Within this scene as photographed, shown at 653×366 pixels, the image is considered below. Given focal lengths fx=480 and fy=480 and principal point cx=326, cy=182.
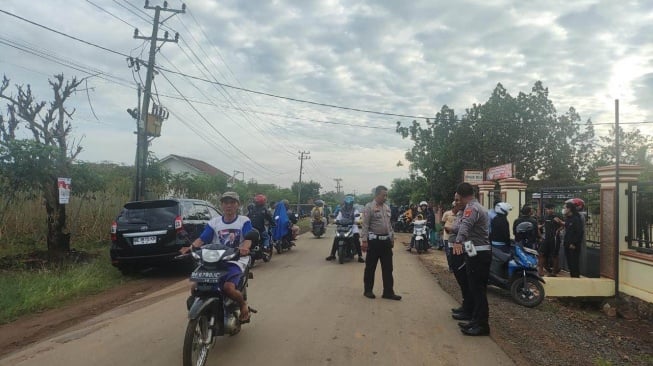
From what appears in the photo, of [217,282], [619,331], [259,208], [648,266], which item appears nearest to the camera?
[217,282]

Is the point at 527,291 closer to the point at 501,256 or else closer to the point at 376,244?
the point at 501,256

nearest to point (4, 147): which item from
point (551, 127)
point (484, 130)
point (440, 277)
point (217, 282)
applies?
point (217, 282)

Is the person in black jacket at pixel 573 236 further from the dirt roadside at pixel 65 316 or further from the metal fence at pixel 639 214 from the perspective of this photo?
the dirt roadside at pixel 65 316

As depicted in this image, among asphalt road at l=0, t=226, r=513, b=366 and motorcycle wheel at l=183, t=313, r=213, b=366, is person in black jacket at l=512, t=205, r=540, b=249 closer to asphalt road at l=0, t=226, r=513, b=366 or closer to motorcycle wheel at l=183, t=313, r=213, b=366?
asphalt road at l=0, t=226, r=513, b=366

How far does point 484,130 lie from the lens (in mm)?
27422

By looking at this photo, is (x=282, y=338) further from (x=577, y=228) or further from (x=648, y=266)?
(x=577, y=228)

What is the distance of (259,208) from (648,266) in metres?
8.02

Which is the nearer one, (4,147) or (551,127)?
(4,147)

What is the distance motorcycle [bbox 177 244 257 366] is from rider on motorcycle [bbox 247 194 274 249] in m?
6.85

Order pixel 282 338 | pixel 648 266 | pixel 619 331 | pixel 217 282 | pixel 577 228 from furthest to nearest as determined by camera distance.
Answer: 1. pixel 577 228
2. pixel 648 266
3. pixel 619 331
4. pixel 282 338
5. pixel 217 282

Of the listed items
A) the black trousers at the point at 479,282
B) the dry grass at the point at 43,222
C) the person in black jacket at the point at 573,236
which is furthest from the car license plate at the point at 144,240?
the person in black jacket at the point at 573,236

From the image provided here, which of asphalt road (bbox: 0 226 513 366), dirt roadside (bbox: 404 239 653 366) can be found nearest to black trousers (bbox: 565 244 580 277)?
dirt roadside (bbox: 404 239 653 366)

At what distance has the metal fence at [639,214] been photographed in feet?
26.6

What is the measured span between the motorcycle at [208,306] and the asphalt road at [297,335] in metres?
0.28
